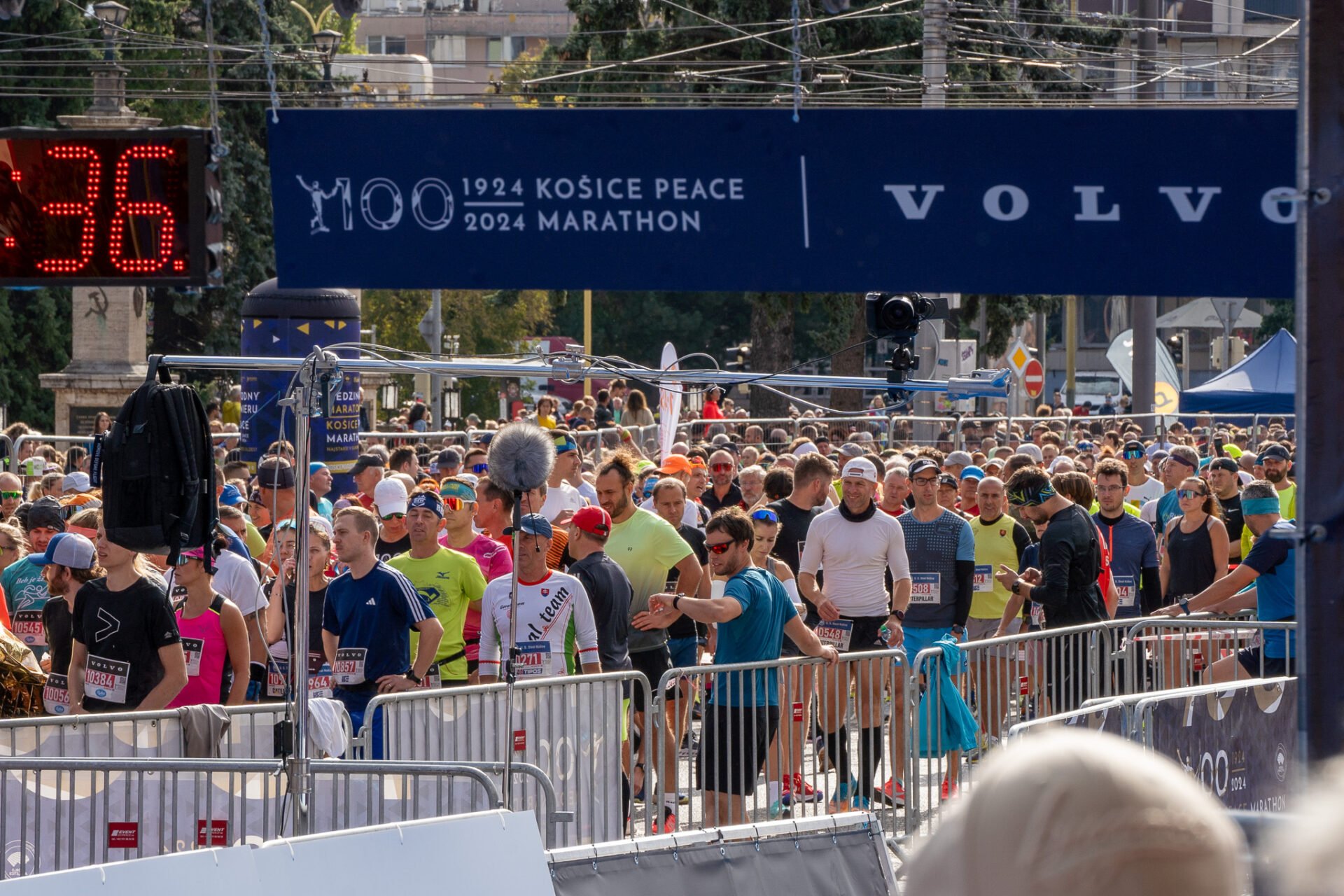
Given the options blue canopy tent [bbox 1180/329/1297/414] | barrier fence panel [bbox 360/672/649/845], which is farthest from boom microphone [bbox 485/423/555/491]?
blue canopy tent [bbox 1180/329/1297/414]

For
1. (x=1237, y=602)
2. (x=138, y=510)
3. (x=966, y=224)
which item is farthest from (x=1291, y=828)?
(x=1237, y=602)

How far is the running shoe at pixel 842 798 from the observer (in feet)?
30.1

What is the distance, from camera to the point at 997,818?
142 centimetres

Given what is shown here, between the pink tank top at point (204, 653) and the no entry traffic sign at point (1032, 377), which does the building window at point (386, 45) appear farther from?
the pink tank top at point (204, 653)

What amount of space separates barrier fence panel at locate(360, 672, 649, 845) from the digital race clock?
2.07 meters

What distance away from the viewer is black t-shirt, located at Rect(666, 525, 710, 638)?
10211 millimetres

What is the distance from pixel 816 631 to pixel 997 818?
362 inches

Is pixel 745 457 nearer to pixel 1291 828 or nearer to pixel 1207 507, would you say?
pixel 1207 507

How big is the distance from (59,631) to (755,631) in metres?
3.43

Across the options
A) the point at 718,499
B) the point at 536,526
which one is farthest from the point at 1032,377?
the point at 536,526

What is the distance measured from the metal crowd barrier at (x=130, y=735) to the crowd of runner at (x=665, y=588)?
1.80 ft

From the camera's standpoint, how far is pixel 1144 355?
22.3 m

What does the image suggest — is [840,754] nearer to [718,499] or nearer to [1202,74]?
[1202,74]

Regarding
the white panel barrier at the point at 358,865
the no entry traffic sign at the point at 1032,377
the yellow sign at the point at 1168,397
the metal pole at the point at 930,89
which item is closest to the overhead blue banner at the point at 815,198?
the metal pole at the point at 930,89
